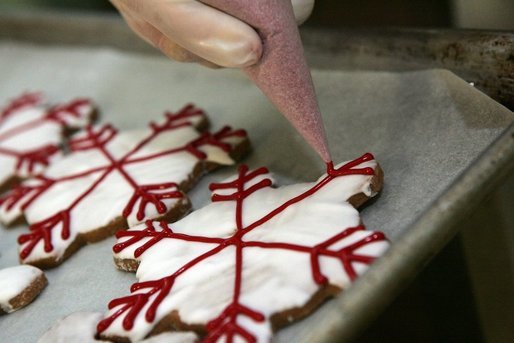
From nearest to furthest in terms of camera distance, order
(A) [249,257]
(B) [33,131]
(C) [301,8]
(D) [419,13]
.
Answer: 1. (A) [249,257]
2. (C) [301,8]
3. (D) [419,13]
4. (B) [33,131]

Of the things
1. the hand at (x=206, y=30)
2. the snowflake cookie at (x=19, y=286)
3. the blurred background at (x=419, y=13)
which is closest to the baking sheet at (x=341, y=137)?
the snowflake cookie at (x=19, y=286)

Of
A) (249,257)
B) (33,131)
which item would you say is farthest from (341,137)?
(33,131)

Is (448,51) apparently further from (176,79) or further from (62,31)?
(62,31)

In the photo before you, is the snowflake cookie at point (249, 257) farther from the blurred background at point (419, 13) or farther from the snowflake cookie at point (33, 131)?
the snowflake cookie at point (33, 131)

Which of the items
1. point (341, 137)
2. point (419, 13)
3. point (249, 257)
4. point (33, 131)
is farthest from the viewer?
point (33, 131)

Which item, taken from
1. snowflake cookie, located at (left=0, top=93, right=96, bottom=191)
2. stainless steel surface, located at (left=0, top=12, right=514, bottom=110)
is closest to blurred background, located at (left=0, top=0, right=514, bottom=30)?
stainless steel surface, located at (left=0, top=12, right=514, bottom=110)

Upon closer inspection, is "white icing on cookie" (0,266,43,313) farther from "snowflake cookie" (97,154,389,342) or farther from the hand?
the hand

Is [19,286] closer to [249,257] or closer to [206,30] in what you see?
[249,257]
